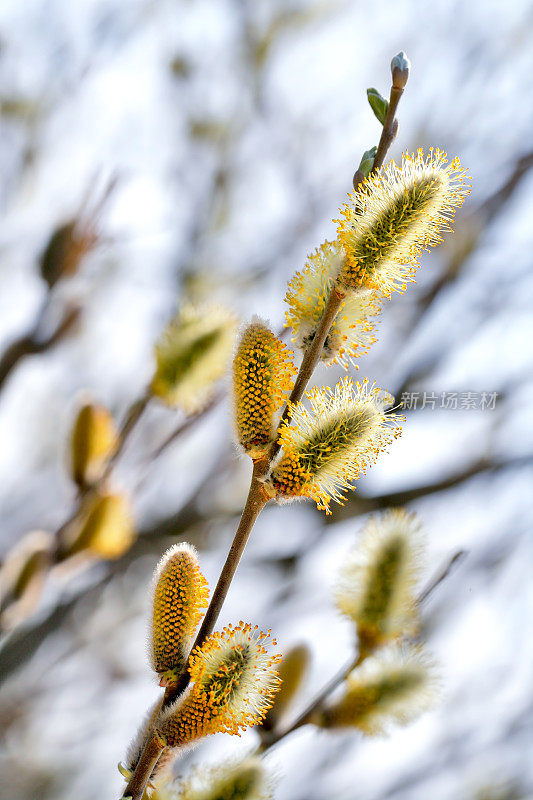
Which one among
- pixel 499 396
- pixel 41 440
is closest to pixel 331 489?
pixel 41 440

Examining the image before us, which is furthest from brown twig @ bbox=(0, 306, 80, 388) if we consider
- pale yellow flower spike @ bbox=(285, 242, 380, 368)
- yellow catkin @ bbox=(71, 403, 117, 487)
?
pale yellow flower spike @ bbox=(285, 242, 380, 368)

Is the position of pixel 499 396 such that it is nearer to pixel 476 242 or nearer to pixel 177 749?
pixel 476 242

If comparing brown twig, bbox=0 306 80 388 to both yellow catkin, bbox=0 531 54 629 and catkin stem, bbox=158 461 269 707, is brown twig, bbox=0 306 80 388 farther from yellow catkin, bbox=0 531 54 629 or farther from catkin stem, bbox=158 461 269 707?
catkin stem, bbox=158 461 269 707

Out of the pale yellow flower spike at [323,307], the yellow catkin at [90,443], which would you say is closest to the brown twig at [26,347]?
the yellow catkin at [90,443]

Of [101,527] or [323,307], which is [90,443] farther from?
[323,307]

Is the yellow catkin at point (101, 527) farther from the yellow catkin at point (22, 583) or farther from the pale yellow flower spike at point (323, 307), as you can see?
the pale yellow flower spike at point (323, 307)

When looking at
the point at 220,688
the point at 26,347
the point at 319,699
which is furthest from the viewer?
the point at 26,347

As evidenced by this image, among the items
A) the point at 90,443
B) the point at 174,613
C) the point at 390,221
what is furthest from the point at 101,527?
the point at 390,221
